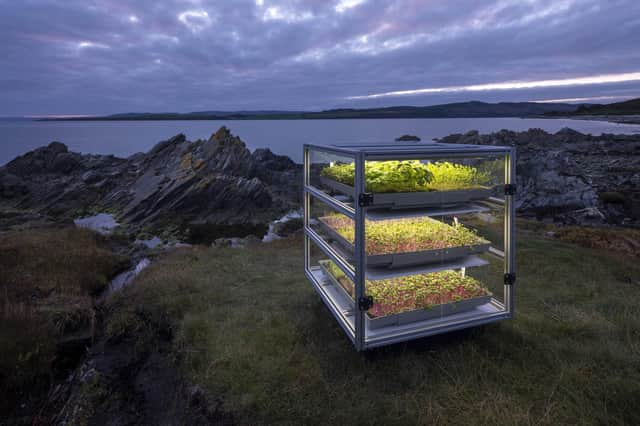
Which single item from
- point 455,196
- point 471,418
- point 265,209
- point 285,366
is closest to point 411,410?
point 471,418

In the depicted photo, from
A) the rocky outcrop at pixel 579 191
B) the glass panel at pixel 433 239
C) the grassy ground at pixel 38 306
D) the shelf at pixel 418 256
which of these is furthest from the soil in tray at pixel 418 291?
the rocky outcrop at pixel 579 191

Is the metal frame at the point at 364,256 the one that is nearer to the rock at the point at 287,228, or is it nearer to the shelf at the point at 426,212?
the shelf at the point at 426,212

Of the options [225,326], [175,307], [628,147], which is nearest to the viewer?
[225,326]

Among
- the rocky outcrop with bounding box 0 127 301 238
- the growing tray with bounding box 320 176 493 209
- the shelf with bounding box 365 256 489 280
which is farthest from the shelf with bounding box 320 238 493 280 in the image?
the rocky outcrop with bounding box 0 127 301 238

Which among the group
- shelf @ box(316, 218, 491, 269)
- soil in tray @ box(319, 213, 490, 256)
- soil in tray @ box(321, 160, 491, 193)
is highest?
soil in tray @ box(321, 160, 491, 193)

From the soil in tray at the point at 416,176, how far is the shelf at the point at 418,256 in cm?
89

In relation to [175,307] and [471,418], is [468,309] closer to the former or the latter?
[471,418]

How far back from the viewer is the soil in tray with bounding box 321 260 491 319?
18.4ft

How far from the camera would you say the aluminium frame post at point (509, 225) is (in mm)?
5602

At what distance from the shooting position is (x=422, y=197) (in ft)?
17.4

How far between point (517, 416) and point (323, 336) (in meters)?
3.03

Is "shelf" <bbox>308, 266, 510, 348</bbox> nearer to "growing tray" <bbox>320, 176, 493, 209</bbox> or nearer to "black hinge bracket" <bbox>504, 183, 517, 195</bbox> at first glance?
"growing tray" <bbox>320, 176, 493, 209</bbox>

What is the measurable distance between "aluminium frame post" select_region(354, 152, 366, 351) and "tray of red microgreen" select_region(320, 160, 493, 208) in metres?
0.17

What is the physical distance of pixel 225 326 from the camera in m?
7.03
